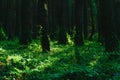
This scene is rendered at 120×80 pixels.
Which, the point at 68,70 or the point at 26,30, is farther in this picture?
the point at 26,30

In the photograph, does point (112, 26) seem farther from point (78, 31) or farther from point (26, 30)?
point (26, 30)

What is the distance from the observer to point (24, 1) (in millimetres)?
22469

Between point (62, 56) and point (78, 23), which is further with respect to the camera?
point (78, 23)

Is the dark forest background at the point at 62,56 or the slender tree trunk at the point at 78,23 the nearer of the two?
the dark forest background at the point at 62,56

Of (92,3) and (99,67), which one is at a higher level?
(92,3)

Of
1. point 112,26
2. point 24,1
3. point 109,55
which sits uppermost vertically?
point 24,1

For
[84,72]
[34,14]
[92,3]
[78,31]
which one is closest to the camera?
[84,72]

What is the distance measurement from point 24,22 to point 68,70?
1358 cm

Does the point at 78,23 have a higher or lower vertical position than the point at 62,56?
higher

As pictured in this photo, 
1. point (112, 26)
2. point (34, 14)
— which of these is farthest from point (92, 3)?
point (112, 26)

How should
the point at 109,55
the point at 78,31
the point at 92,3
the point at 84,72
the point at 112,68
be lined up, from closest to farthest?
the point at 84,72
the point at 112,68
the point at 109,55
the point at 78,31
the point at 92,3

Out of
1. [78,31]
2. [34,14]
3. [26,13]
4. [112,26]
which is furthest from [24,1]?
[34,14]

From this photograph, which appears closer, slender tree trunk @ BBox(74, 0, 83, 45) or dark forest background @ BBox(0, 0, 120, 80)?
dark forest background @ BBox(0, 0, 120, 80)

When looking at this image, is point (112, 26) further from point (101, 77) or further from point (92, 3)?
point (92, 3)
